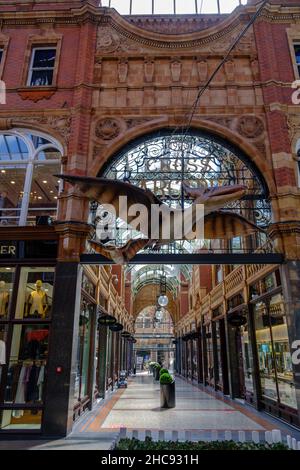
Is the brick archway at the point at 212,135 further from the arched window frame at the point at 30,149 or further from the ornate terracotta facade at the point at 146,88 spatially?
the arched window frame at the point at 30,149

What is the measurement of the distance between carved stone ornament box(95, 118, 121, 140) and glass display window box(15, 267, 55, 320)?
15.1 feet

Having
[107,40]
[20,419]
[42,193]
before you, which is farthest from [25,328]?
[107,40]

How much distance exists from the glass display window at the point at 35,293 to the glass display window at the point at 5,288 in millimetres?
269

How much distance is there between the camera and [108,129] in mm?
10031

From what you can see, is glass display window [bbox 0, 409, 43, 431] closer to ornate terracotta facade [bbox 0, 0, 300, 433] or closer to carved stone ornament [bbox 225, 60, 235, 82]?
ornate terracotta facade [bbox 0, 0, 300, 433]

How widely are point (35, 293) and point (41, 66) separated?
8328mm

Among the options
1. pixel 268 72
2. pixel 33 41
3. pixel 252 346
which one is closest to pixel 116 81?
pixel 33 41

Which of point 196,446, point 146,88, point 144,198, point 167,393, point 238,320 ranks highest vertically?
point 146,88

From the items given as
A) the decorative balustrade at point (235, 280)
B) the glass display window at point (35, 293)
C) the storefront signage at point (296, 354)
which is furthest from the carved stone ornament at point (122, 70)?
the storefront signage at point (296, 354)

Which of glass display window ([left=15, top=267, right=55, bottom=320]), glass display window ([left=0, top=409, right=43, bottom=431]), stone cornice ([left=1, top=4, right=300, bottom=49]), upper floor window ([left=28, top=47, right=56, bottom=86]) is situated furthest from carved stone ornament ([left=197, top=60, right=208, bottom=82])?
glass display window ([left=0, top=409, right=43, bottom=431])

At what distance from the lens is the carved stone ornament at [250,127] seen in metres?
9.83

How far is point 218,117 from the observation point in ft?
33.2

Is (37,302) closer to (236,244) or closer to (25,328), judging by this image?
(25,328)
